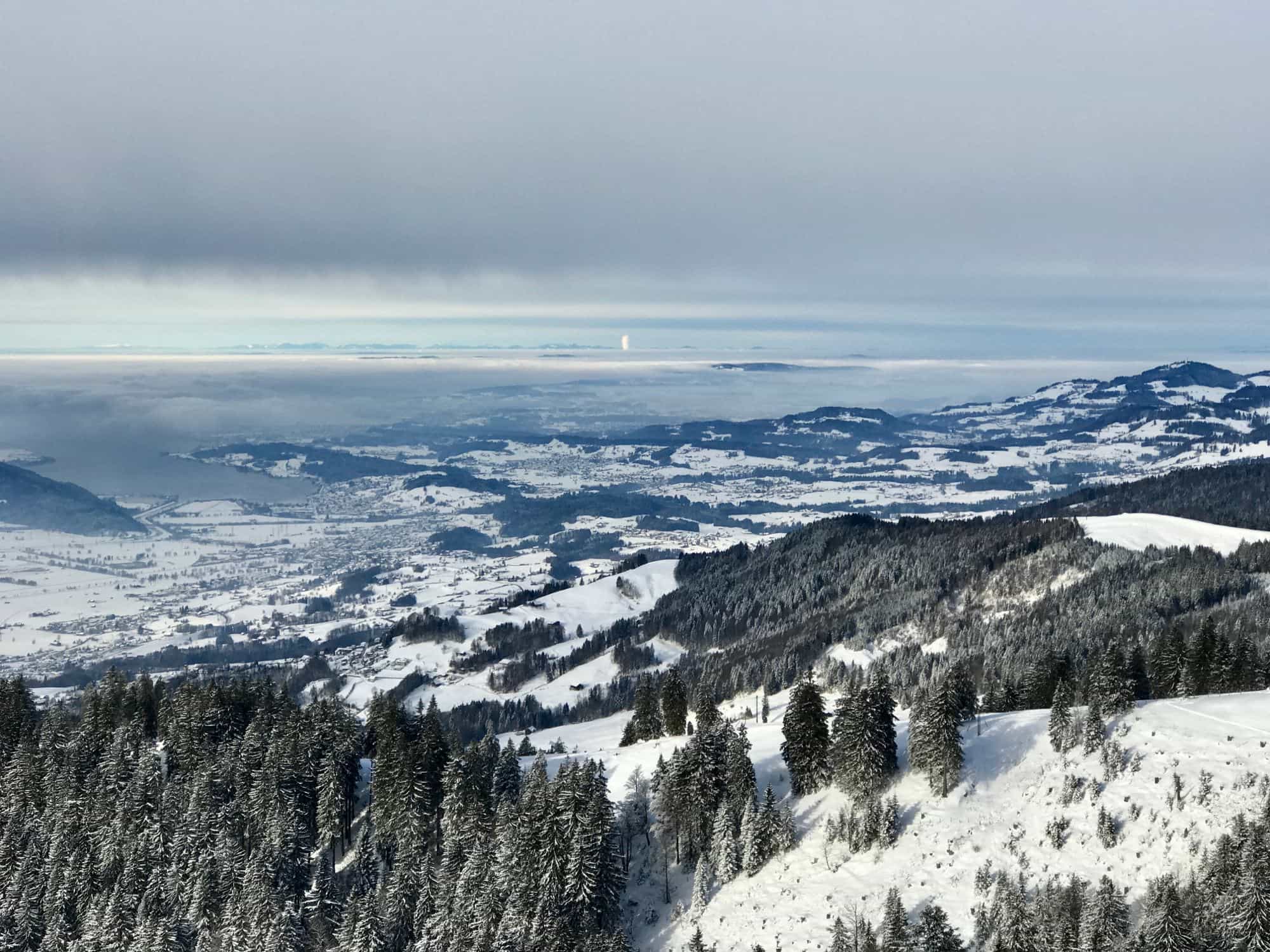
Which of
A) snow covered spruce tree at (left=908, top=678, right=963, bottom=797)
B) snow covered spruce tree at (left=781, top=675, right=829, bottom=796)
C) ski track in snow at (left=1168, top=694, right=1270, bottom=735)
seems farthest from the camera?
snow covered spruce tree at (left=781, top=675, right=829, bottom=796)

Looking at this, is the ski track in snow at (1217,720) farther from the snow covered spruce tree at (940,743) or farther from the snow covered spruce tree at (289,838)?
the snow covered spruce tree at (289,838)

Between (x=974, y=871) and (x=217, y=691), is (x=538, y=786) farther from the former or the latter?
(x=217, y=691)

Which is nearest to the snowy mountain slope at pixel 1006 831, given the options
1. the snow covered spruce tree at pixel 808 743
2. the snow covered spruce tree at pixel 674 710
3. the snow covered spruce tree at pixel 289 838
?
the snow covered spruce tree at pixel 808 743

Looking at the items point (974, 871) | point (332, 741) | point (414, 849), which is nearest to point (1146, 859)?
point (974, 871)

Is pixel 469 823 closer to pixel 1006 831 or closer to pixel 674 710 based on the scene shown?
pixel 674 710

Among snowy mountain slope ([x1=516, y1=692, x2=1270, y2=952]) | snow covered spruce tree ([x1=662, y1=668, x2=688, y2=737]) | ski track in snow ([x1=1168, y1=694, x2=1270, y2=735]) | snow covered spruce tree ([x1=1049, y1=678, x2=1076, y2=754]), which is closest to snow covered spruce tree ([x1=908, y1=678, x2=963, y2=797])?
snowy mountain slope ([x1=516, y1=692, x2=1270, y2=952])

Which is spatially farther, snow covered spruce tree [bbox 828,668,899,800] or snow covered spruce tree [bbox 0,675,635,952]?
snow covered spruce tree [bbox 828,668,899,800]

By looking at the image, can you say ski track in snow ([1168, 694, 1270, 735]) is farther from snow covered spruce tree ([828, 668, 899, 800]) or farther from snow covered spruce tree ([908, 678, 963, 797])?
snow covered spruce tree ([828, 668, 899, 800])

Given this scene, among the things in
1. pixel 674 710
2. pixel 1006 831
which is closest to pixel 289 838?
pixel 674 710
